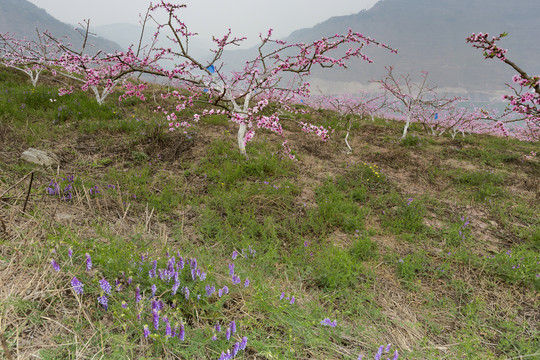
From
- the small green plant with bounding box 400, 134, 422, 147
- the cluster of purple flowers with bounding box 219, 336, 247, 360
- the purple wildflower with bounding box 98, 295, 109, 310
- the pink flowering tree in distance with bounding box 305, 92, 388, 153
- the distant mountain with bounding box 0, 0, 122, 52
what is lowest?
the cluster of purple flowers with bounding box 219, 336, 247, 360

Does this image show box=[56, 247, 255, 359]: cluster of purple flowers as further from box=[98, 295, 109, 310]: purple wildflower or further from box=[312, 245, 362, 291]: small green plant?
box=[312, 245, 362, 291]: small green plant

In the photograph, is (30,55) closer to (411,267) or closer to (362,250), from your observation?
(362,250)

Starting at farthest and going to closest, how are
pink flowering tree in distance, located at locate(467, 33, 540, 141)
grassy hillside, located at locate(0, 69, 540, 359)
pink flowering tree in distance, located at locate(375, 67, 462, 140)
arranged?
pink flowering tree in distance, located at locate(375, 67, 462, 140)
pink flowering tree in distance, located at locate(467, 33, 540, 141)
grassy hillside, located at locate(0, 69, 540, 359)

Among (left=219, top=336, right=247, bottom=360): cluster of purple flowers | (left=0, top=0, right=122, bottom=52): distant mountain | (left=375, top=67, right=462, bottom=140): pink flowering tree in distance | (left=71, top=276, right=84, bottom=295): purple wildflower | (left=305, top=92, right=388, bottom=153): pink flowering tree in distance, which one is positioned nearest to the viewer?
(left=219, top=336, right=247, bottom=360): cluster of purple flowers

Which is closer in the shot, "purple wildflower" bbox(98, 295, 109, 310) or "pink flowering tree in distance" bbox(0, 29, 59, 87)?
"purple wildflower" bbox(98, 295, 109, 310)

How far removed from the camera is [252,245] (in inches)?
145

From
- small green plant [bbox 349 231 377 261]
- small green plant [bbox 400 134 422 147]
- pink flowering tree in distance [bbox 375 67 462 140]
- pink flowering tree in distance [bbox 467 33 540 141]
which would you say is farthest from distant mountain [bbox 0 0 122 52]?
small green plant [bbox 349 231 377 261]

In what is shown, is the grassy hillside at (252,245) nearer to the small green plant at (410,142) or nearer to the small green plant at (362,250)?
the small green plant at (362,250)

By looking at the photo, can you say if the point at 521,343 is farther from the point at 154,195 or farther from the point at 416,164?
the point at 416,164

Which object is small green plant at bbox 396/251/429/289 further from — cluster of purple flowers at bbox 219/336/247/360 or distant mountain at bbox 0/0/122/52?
distant mountain at bbox 0/0/122/52

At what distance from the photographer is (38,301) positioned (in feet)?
6.11

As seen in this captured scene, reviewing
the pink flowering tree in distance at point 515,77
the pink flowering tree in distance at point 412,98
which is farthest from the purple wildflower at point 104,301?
the pink flowering tree in distance at point 412,98

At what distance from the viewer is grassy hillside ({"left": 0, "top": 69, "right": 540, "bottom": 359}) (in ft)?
6.16

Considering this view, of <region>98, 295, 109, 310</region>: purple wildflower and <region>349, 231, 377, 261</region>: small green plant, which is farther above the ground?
<region>98, 295, 109, 310</region>: purple wildflower
